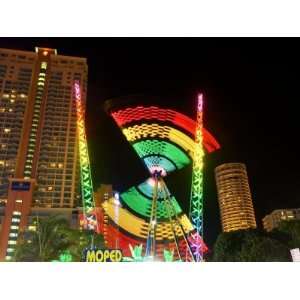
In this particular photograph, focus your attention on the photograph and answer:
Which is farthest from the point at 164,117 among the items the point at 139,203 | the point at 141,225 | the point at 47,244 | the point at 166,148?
the point at 141,225

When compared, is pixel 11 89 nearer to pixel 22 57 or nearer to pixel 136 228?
pixel 22 57

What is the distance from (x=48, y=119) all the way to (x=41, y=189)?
1807 centimetres

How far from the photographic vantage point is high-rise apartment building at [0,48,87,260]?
8169 cm

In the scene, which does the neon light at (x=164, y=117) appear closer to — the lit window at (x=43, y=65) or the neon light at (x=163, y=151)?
the neon light at (x=163, y=151)

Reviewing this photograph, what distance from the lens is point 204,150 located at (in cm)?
3644

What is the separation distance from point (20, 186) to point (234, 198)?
95432 mm

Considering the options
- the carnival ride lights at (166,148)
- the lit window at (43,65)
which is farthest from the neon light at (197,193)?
the lit window at (43,65)

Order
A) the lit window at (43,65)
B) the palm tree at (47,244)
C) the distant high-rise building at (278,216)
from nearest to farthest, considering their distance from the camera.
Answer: the palm tree at (47,244), the lit window at (43,65), the distant high-rise building at (278,216)

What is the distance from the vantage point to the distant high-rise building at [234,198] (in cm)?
14988

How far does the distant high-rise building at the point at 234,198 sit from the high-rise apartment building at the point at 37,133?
80285 mm

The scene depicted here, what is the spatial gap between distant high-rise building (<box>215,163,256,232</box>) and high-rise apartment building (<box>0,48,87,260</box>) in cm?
8029

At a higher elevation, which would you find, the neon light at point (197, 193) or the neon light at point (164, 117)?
the neon light at point (164, 117)

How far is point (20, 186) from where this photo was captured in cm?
8156
